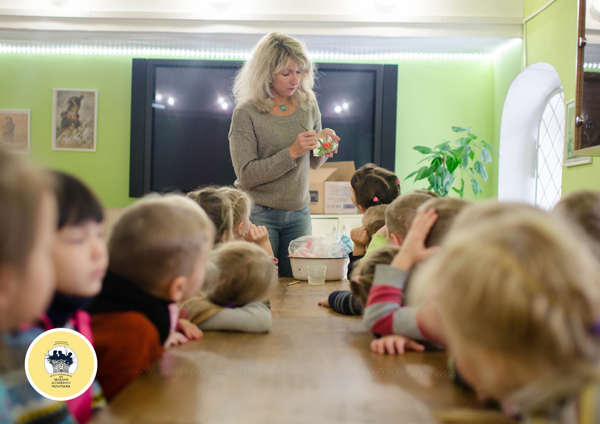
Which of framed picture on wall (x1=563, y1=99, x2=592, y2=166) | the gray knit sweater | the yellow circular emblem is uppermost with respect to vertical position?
framed picture on wall (x1=563, y1=99, x2=592, y2=166)

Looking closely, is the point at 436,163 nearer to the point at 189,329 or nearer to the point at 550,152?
the point at 550,152

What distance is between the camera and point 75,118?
4.01 m

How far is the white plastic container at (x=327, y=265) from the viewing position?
1670mm

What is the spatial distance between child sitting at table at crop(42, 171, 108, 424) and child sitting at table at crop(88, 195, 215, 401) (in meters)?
0.05

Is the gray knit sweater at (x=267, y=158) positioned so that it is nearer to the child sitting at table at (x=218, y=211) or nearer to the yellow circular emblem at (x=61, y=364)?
the child sitting at table at (x=218, y=211)

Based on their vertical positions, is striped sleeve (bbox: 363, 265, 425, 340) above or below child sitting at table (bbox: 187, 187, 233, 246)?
below

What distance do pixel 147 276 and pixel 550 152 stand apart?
11.7 feet

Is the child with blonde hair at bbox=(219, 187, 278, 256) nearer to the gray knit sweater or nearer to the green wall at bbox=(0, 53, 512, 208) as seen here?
the gray knit sweater

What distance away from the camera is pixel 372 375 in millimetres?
667

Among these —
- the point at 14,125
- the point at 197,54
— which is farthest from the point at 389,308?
the point at 14,125

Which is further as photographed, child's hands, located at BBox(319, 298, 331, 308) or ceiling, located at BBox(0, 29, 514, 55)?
ceiling, located at BBox(0, 29, 514, 55)

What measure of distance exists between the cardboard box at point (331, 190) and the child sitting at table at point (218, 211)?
2.41 m

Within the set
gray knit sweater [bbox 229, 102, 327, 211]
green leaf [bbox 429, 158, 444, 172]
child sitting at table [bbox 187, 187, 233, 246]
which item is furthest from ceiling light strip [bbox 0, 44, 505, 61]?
child sitting at table [bbox 187, 187, 233, 246]

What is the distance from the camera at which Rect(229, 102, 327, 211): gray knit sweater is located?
191 cm
